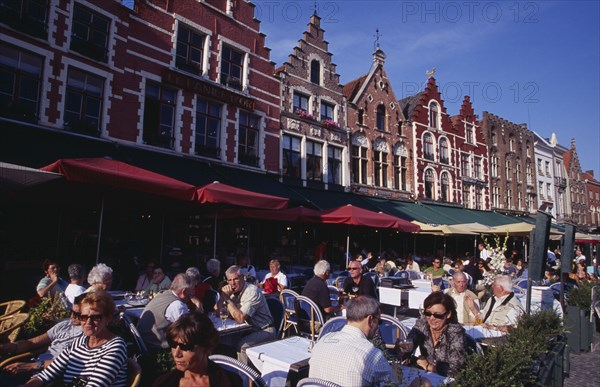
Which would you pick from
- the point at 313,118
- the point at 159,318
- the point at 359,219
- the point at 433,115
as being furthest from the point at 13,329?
the point at 433,115

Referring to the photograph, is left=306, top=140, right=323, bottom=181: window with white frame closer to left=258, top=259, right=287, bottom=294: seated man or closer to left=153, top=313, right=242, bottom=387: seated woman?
left=258, top=259, right=287, bottom=294: seated man

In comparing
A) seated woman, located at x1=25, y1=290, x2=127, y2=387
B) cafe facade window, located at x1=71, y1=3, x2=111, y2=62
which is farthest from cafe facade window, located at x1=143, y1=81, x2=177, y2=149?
seated woman, located at x1=25, y1=290, x2=127, y2=387

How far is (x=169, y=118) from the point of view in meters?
12.5

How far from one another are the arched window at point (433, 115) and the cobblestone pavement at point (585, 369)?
17.9 metres

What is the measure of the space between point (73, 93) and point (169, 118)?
2933 mm

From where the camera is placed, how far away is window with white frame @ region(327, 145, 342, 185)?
57.6 feet

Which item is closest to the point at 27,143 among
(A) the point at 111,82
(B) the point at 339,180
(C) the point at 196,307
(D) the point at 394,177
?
(A) the point at 111,82

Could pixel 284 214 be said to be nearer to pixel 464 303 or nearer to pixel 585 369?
pixel 464 303

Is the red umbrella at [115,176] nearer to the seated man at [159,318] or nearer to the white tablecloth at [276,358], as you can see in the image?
the seated man at [159,318]

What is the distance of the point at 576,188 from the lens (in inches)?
1601

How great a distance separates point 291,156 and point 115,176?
1080cm

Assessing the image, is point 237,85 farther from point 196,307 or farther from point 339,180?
point 196,307

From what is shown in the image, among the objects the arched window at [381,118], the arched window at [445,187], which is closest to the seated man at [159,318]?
the arched window at [381,118]

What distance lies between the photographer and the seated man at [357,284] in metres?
5.94
